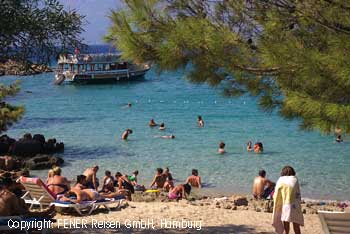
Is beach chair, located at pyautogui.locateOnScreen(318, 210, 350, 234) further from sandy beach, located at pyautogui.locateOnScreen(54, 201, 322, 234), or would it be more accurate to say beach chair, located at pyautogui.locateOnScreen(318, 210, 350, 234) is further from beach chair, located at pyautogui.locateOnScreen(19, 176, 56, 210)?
beach chair, located at pyautogui.locateOnScreen(19, 176, 56, 210)

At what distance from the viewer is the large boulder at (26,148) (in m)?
21.6

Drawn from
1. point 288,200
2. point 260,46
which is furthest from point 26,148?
point 260,46

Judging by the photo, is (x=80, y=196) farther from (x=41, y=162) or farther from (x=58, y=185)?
(x=41, y=162)

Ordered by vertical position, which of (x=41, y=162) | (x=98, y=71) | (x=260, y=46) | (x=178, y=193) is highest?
(x=98, y=71)

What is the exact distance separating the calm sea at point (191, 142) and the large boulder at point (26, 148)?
112 centimetres

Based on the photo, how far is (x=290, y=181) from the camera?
7.36 m

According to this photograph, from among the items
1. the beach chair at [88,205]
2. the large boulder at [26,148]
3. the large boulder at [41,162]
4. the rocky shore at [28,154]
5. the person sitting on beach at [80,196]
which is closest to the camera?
the beach chair at [88,205]

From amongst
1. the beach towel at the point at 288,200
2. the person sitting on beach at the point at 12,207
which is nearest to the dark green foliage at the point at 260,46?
the beach towel at the point at 288,200

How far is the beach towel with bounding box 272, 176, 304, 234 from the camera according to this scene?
7324 millimetres

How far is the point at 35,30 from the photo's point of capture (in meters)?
7.12

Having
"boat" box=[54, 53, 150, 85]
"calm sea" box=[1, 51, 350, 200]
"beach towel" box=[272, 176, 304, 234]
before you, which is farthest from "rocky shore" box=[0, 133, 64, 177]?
"boat" box=[54, 53, 150, 85]

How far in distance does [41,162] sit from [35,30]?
1310 cm

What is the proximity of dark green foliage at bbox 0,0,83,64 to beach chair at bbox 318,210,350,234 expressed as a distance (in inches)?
166

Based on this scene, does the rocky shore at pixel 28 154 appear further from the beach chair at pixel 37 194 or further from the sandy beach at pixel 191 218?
the sandy beach at pixel 191 218
